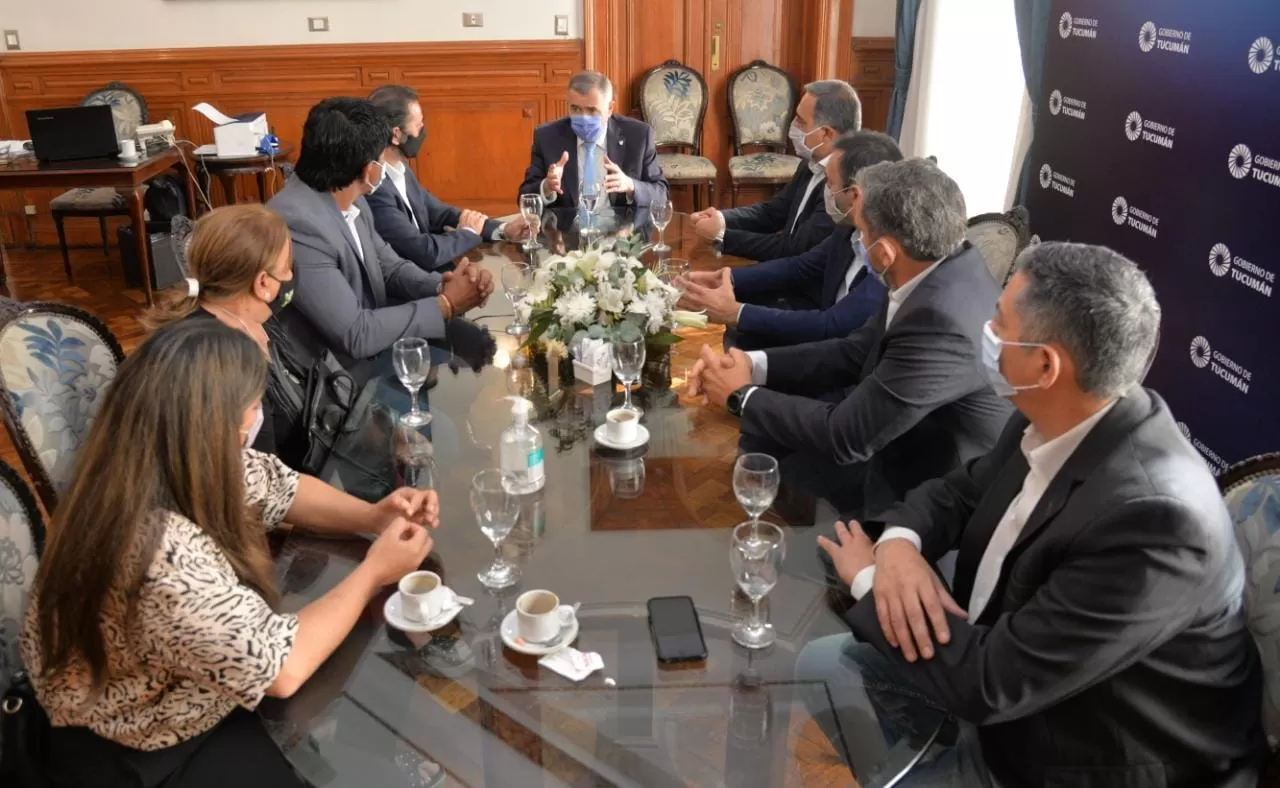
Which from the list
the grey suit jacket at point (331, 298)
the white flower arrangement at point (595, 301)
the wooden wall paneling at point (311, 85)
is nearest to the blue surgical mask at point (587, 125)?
the grey suit jacket at point (331, 298)

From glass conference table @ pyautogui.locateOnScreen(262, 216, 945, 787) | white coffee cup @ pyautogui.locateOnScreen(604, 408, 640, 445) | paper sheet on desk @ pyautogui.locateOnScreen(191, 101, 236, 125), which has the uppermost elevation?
paper sheet on desk @ pyautogui.locateOnScreen(191, 101, 236, 125)

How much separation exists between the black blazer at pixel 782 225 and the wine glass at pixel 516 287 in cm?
84

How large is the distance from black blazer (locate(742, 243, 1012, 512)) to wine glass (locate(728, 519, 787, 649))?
1.62 feet

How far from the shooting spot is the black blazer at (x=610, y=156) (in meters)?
4.25

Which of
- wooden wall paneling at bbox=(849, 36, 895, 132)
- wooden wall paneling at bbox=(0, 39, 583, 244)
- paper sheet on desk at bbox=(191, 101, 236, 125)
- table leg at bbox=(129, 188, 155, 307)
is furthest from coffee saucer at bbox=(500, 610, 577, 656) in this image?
wooden wall paneling at bbox=(849, 36, 895, 132)

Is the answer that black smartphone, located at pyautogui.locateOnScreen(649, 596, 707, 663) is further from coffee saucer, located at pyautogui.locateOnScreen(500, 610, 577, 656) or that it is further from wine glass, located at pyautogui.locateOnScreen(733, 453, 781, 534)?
wine glass, located at pyautogui.locateOnScreen(733, 453, 781, 534)

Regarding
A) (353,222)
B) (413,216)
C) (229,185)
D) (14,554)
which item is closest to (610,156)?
(413,216)

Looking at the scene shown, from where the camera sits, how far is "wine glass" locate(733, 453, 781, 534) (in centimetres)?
172

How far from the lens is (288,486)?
1.79 m

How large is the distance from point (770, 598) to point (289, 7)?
5937 mm

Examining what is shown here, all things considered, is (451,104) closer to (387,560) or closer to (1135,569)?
(387,560)

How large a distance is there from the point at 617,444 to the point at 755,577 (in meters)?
0.61

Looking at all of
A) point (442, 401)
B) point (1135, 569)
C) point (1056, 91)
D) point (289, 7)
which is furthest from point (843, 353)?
point (289, 7)

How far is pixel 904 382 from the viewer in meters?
2.07
